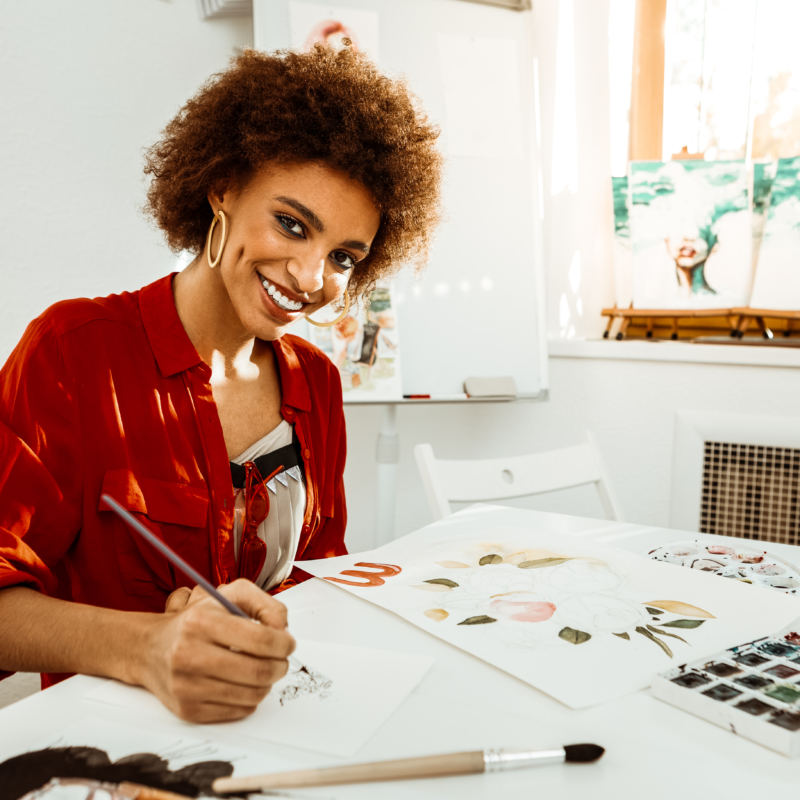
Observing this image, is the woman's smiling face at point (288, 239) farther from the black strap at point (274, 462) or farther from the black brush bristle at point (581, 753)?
the black brush bristle at point (581, 753)

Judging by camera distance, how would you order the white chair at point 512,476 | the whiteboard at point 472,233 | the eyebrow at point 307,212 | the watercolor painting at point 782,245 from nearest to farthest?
the eyebrow at point 307,212
the white chair at point 512,476
the whiteboard at point 472,233
the watercolor painting at point 782,245

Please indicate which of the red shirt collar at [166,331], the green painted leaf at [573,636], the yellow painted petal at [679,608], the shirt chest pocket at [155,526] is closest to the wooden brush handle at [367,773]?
the green painted leaf at [573,636]

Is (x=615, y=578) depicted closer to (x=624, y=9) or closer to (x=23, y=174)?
(x=23, y=174)

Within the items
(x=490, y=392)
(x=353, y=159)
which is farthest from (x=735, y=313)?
(x=353, y=159)

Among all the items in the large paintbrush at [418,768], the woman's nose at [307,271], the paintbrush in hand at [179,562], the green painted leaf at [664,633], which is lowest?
the green painted leaf at [664,633]

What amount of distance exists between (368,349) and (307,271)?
93 cm

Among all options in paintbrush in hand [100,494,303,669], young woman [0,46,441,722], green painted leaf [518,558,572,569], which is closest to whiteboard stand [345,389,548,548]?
young woman [0,46,441,722]

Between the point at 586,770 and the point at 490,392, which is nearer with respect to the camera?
the point at 586,770

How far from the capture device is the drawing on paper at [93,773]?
1.27 feet

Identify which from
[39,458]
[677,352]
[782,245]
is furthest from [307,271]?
[782,245]

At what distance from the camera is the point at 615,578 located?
30.3 inches

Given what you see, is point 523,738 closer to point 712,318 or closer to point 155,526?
point 155,526

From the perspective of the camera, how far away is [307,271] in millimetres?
901

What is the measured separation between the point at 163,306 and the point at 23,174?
86 centimetres
